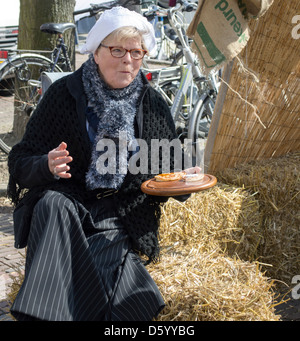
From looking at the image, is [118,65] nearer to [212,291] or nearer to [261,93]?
[212,291]

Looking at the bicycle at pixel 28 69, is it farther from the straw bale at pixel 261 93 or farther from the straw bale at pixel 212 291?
the straw bale at pixel 212 291

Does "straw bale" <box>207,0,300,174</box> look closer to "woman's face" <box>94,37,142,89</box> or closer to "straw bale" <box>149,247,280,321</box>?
"woman's face" <box>94,37,142,89</box>

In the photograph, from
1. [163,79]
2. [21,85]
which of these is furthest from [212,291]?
[21,85]

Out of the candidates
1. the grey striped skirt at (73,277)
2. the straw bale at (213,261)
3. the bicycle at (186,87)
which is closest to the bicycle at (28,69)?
the bicycle at (186,87)

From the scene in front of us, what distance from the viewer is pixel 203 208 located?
3.28 m

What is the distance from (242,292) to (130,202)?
2.36 feet

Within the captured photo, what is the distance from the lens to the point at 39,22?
624 centimetres

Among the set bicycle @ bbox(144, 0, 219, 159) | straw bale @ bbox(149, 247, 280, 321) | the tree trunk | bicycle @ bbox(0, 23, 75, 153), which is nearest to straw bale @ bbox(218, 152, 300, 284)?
straw bale @ bbox(149, 247, 280, 321)

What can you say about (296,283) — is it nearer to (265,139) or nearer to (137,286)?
(265,139)

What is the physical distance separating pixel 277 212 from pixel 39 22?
3999mm

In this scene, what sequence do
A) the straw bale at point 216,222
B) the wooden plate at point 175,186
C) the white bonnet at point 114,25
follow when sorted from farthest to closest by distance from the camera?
1. the straw bale at point 216,222
2. the white bonnet at point 114,25
3. the wooden plate at point 175,186

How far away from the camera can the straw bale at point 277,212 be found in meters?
3.62

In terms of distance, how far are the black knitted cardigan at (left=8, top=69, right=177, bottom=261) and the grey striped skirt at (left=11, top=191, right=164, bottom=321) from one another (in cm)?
22

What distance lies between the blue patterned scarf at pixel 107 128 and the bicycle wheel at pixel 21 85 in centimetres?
320
